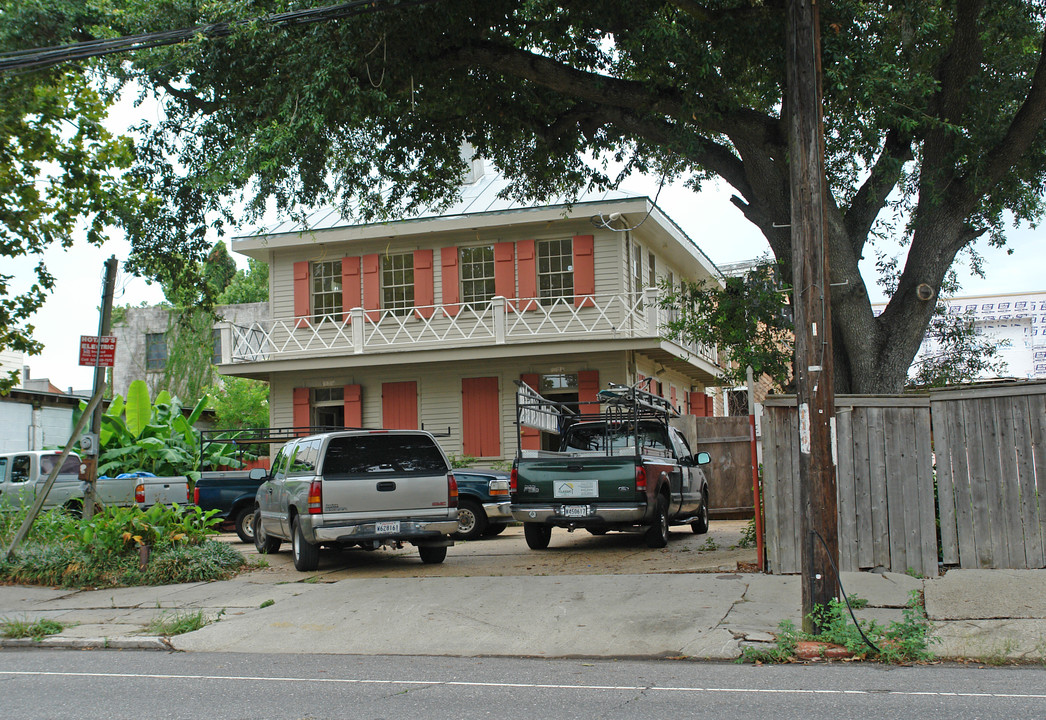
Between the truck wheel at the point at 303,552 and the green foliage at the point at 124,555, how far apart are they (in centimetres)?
91

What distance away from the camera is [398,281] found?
82.2 feet

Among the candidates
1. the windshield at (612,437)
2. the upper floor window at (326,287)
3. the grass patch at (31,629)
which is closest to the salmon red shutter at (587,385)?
the upper floor window at (326,287)

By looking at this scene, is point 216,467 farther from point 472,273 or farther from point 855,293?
point 855,293

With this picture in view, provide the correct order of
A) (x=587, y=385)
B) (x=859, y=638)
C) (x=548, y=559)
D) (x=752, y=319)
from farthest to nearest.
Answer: (x=587, y=385)
(x=548, y=559)
(x=752, y=319)
(x=859, y=638)

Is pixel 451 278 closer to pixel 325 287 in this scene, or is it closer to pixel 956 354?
pixel 325 287

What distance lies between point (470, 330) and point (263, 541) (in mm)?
10161

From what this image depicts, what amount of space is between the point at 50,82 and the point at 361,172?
465 centimetres

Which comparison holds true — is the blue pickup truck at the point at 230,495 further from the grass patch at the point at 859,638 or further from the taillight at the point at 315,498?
the grass patch at the point at 859,638

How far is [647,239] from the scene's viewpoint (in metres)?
25.1

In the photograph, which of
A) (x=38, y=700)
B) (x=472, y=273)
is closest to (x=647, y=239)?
(x=472, y=273)

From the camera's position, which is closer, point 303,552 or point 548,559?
point 303,552

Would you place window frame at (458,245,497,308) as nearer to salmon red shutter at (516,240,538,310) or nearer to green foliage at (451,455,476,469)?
salmon red shutter at (516,240,538,310)

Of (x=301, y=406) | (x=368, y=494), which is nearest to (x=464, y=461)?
(x=301, y=406)

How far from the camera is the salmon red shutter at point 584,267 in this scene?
23250 mm
